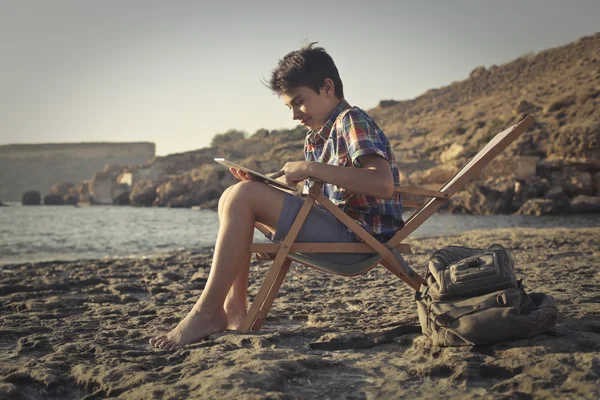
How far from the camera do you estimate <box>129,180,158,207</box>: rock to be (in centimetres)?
4041

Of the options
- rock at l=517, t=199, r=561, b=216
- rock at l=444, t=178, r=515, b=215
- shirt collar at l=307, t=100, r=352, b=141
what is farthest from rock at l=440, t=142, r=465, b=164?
shirt collar at l=307, t=100, r=352, b=141

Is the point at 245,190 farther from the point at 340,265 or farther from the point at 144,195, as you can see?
the point at 144,195

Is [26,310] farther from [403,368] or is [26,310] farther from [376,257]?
[403,368]

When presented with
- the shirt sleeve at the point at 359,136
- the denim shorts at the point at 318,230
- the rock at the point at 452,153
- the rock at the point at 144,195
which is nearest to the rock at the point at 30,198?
the rock at the point at 144,195

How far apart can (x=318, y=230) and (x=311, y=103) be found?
1.94 feet

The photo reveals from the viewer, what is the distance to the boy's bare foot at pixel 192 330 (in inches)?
95.1

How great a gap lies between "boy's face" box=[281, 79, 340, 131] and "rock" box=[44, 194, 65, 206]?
5409 cm

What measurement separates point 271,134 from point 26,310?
2104 inches

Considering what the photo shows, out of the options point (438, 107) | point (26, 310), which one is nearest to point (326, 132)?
point (26, 310)

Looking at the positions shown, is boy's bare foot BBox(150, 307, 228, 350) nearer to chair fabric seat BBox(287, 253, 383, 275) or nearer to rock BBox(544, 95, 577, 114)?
chair fabric seat BBox(287, 253, 383, 275)

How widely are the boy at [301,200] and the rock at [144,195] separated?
3877 cm

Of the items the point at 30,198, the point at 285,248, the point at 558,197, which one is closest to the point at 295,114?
the point at 285,248

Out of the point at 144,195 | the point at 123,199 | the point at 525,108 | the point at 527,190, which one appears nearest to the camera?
the point at 527,190

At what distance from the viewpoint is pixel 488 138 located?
25.8m
